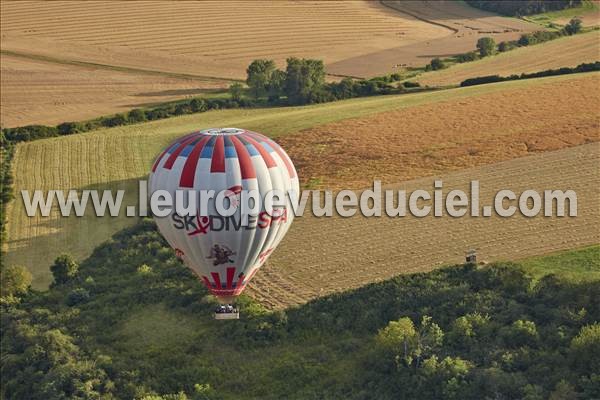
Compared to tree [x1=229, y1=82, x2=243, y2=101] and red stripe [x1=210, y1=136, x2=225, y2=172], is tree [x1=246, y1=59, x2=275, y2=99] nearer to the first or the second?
tree [x1=229, y1=82, x2=243, y2=101]

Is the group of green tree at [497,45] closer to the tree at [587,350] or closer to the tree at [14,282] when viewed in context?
the tree at [14,282]

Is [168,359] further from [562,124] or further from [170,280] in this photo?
[562,124]

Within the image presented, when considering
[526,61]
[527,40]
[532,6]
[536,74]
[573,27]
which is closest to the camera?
[536,74]

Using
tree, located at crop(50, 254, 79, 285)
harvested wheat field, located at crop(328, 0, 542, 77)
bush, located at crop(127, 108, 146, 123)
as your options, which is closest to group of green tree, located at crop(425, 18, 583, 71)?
harvested wheat field, located at crop(328, 0, 542, 77)

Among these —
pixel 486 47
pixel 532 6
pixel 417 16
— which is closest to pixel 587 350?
pixel 486 47

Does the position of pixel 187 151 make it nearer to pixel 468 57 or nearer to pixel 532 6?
pixel 468 57

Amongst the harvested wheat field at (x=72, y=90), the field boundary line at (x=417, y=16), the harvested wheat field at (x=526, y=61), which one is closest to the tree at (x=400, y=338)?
the harvested wheat field at (x=526, y=61)
